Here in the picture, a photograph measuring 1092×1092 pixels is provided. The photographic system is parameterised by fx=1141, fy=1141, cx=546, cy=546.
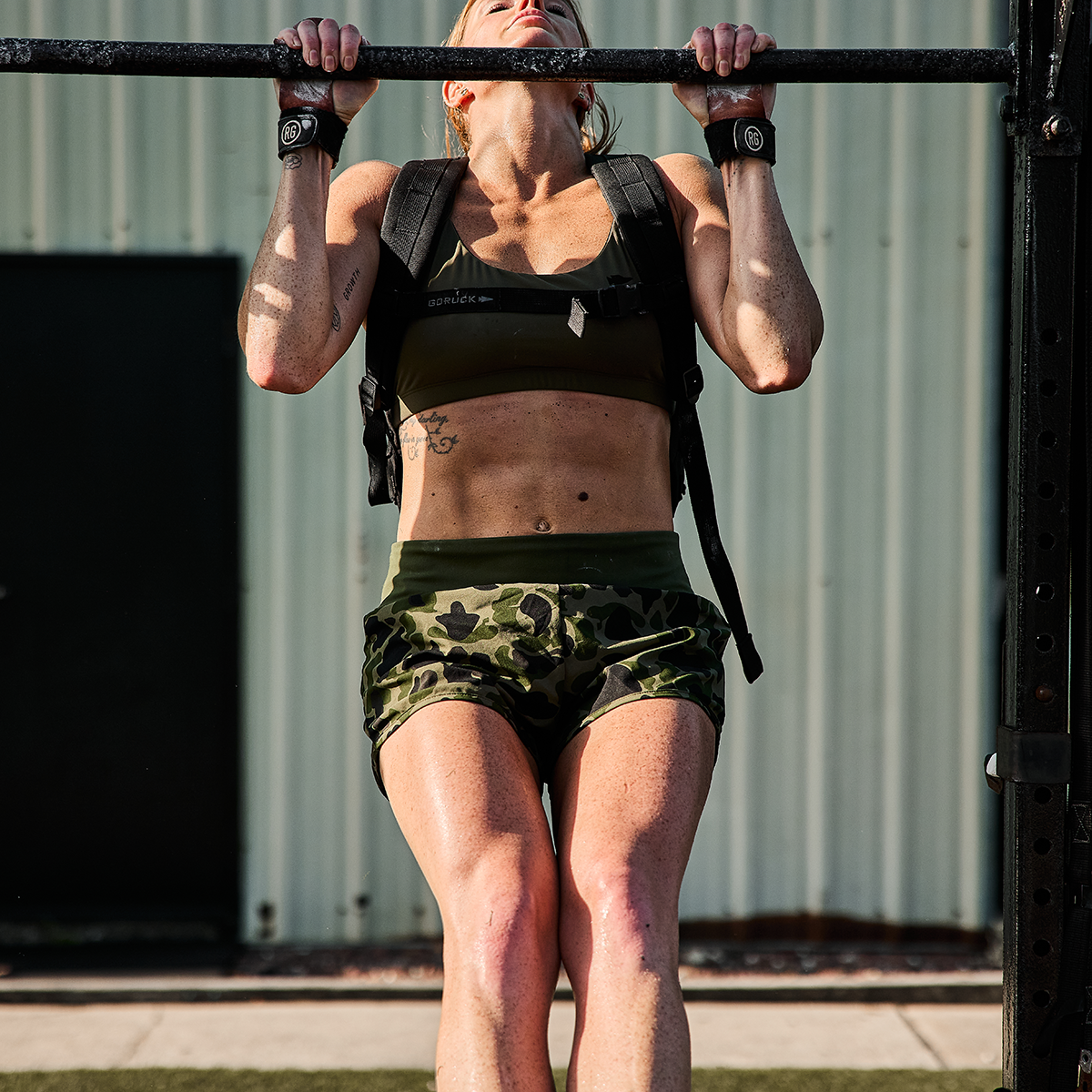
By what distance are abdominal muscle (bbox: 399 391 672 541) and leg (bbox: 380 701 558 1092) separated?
0.33 m

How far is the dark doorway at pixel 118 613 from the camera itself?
12.6 ft

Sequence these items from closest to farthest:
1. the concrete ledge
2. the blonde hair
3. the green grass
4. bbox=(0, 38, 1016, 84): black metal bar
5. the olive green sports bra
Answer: bbox=(0, 38, 1016, 84): black metal bar, the olive green sports bra, the blonde hair, the green grass, the concrete ledge

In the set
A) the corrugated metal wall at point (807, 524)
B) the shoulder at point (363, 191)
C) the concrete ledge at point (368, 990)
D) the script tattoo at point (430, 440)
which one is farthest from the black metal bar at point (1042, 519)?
the corrugated metal wall at point (807, 524)

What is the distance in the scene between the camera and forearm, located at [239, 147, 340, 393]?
5.64 feet

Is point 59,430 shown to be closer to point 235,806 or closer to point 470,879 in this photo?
point 235,806

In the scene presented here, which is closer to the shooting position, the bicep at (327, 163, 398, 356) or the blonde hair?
the bicep at (327, 163, 398, 356)

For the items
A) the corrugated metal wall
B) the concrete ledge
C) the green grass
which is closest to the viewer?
the green grass

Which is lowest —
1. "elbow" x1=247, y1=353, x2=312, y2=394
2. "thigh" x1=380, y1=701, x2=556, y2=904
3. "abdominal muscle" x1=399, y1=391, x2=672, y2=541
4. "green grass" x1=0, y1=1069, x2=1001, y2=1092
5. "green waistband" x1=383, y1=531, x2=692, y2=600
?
"green grass" x1=0, y1=1069, x2=1001, y2=1092

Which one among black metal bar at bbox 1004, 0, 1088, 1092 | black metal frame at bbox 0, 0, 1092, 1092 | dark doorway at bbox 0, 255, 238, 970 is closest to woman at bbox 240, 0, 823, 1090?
black metal frame at bbox 0, 0, 1092, 1092

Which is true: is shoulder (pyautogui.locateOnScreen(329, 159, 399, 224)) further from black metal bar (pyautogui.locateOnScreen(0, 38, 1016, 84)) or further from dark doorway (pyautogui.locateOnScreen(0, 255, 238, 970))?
dark doorway (pyautogui.locateOnScreen(0, 255, 238, 970))

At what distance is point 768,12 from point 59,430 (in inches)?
109

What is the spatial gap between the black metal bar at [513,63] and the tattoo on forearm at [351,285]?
29 cm

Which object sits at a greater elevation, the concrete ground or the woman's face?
the woman's face

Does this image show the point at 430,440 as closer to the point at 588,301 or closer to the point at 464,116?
the point at 588,301
